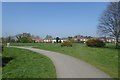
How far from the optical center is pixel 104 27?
50594 mm

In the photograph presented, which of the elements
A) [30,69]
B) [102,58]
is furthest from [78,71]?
[102,58]

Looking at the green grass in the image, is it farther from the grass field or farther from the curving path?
the grass field

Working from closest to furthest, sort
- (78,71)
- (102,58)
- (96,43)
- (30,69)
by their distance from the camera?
(78,71)
(30,69)
(102,58)
(96,43)

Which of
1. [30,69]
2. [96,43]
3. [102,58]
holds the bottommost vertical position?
[30,69]

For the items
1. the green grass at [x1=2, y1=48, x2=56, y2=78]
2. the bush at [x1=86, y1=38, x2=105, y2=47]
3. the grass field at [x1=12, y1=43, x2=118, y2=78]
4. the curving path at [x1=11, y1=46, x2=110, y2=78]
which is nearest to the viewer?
the curving path at [x1=11, y1=46, x2=110, y2=78]

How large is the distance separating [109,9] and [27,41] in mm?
35672

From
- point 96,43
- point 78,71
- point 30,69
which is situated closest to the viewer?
point 78,71

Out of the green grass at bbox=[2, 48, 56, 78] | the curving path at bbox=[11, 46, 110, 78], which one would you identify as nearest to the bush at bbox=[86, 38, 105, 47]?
the green grass at bbox=[2, 48, 56, 78]

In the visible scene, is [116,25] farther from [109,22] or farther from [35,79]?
[35,79]

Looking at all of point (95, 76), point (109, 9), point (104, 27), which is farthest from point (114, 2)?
point (95, 76)

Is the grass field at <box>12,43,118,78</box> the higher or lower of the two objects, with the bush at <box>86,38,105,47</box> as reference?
lower

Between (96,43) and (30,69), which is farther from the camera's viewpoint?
(96,43)

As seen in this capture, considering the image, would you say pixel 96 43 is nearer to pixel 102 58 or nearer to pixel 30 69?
pixel 102 58

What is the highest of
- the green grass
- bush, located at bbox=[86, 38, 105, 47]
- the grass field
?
bush, located at bbox=[86, 38, 105, 47]
